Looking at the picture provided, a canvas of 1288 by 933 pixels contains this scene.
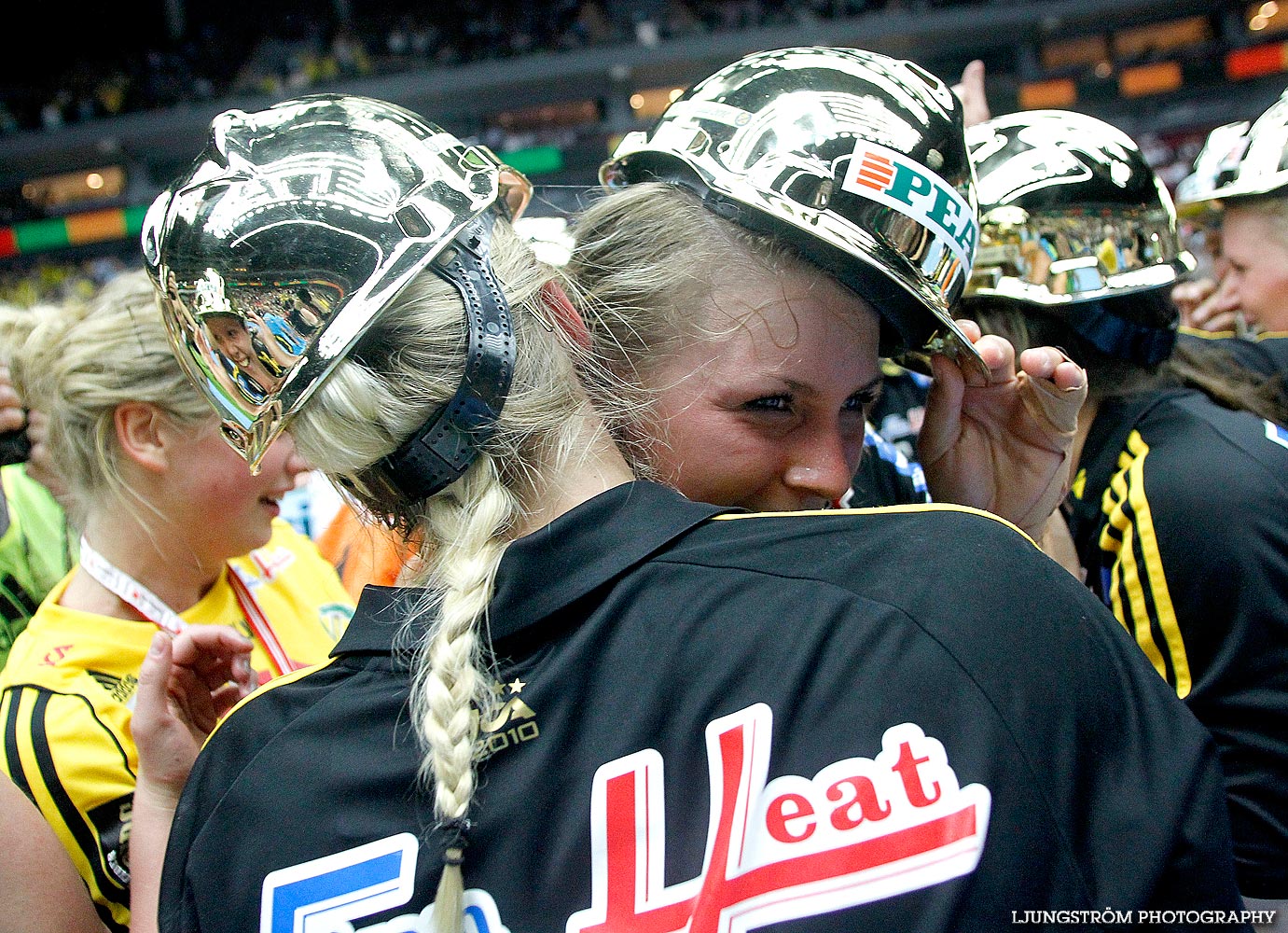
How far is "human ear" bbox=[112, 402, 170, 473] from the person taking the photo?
2.14 meters

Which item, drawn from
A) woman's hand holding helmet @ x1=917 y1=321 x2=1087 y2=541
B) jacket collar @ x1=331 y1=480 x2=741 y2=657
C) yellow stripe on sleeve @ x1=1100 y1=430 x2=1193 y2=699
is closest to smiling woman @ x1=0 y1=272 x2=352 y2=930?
jacket collar @ x1=331 y1=480 x2=741 y2=657

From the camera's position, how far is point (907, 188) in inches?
54.5

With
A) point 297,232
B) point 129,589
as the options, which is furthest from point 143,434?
point 297,232

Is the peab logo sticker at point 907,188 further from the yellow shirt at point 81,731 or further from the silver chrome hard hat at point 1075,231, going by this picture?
the yellow shirt at point 81,731

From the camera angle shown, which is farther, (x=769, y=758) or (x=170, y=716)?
(x=170, y=716)

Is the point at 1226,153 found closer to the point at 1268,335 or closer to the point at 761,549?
the point at 1268,335

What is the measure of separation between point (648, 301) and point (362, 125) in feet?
1.53

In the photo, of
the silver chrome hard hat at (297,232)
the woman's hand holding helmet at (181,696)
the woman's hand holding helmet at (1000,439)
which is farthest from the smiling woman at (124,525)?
the woman's hand holding helmet at (1000,439)

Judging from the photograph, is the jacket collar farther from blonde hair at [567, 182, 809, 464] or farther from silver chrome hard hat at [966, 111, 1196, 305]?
silver chrome hard hat at [966, 111, 1196, 305]

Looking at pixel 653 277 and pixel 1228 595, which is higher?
pixel 653 277

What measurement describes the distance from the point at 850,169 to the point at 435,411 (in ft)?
2.22

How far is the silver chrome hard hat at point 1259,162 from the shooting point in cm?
248

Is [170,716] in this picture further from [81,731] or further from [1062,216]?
[1062,216]

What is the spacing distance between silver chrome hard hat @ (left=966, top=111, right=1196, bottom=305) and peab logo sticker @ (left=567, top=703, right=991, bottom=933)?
1.44m
